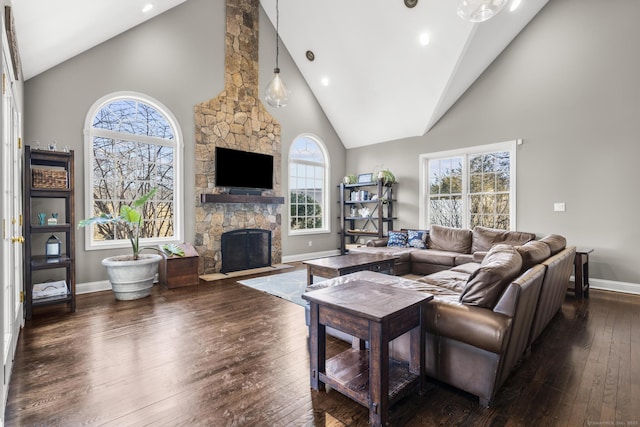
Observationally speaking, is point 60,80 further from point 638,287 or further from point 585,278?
point 638,287

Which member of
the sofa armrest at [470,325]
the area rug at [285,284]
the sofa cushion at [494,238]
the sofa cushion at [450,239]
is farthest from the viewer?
the sofa cushion at [450,239]

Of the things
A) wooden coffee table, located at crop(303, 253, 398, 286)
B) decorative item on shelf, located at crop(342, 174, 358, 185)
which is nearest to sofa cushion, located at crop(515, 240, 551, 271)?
wooden coffee table, located at crop(303, 253, 398, 286)

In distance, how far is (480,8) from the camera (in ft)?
8.96

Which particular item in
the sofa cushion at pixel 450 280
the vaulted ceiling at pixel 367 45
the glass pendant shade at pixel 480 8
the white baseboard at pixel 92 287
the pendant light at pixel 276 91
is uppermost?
the vaulted ceiling at pixel 367 45

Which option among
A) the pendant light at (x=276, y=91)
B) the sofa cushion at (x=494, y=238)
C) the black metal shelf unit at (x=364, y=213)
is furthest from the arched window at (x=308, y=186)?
the sofa cushion at (x=494, y=238)

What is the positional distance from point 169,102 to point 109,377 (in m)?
4.27

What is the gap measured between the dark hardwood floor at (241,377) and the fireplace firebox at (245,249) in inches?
89.9

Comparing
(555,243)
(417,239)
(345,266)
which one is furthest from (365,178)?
(555,243)

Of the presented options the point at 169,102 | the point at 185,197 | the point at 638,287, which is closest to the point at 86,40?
the point at 169,102

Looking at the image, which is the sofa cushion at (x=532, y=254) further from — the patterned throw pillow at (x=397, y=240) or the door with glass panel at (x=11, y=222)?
the door with glass panel at (x=11, y=222)

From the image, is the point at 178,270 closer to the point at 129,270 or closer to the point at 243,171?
the point at 129,270

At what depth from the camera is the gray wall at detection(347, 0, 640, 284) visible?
439cm

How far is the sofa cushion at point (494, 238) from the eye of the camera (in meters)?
4.79

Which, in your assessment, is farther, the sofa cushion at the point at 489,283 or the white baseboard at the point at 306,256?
the white baseboard at the point at 306,256
